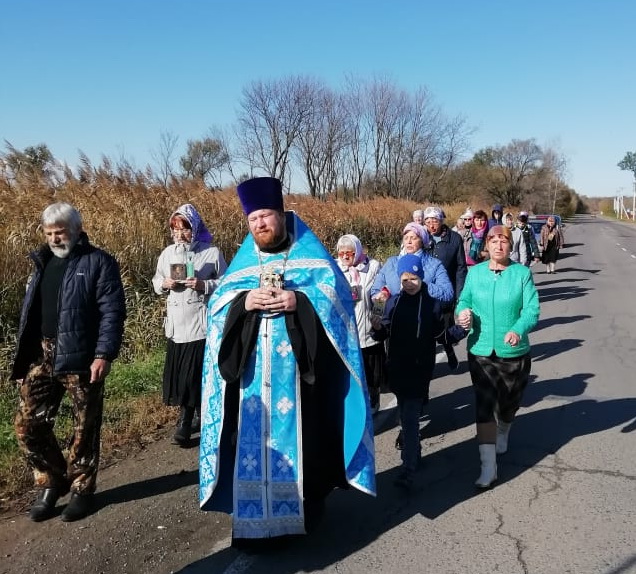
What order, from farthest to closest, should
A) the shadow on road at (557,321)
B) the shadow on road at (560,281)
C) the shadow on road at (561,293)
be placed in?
the shadow on road at (560,281) → the shadow on road at (561,293) → the shadow on road at (557,321)

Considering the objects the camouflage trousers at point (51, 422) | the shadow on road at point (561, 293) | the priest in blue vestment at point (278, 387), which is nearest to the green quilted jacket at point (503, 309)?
the priest in blue vestment at point (278, 387)

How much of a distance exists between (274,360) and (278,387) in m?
0.15

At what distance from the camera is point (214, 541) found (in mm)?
4008

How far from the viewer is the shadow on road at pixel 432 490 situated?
12.4 ft

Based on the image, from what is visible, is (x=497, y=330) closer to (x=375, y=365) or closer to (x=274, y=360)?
(x=375, y=365)

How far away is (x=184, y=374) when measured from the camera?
5.69 m

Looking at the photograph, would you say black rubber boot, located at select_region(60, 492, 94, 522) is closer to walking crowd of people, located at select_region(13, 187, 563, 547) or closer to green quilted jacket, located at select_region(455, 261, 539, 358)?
walking crowd of people, located at select_region(13, 187, 563, 547)

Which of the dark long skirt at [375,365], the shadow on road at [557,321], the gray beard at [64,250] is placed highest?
the gray beard at [64,250]

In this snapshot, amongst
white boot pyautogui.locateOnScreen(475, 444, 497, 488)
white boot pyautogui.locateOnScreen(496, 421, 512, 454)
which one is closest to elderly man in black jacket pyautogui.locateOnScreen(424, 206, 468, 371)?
white boot pyautogui.locateOnScreen(496, 421, 512, 454)

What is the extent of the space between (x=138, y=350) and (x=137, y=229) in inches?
70.0

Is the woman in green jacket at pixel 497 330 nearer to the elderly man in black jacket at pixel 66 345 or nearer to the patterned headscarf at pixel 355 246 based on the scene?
the patterned headscarf at pixel 355 246

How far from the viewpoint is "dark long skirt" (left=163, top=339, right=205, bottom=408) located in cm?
568

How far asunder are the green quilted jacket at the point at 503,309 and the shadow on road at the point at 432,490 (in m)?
0.95

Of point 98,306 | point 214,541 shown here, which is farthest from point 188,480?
point 98,306
